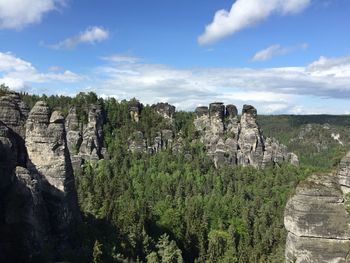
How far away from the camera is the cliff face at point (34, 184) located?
3042 cm

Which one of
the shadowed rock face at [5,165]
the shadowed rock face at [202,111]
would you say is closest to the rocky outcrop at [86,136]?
the shadowed rock face at [202,111]

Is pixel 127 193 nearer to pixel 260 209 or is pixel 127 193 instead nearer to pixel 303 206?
pixel 260 209

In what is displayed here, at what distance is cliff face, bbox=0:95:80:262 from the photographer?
1198 inches

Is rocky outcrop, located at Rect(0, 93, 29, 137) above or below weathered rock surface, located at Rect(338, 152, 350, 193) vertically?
above

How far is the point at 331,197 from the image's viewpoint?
33969 mm

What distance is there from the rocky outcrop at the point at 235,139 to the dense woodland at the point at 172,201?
158 inches

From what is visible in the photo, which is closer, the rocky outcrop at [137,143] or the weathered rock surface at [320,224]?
the weathered rock surface at [320,224]

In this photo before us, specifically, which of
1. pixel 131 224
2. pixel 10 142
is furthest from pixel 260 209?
pixel 10 142

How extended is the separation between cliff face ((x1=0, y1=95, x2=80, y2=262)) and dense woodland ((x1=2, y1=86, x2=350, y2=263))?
3.57m

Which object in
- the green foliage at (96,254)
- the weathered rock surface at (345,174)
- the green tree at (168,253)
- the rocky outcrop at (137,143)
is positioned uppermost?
the weathered rock surface at (345,174)

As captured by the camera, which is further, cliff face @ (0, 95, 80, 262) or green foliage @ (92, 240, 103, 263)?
green foliage @ (92, 240, 103, 263)

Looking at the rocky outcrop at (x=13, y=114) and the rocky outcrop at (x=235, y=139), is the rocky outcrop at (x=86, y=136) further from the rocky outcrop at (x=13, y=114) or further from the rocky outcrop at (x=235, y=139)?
the rocky outcrop at (x=13, y=114)

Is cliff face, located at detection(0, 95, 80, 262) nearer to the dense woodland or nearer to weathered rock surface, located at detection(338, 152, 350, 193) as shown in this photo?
the dense woodland

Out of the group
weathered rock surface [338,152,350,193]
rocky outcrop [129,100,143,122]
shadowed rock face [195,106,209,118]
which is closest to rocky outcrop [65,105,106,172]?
rocky outcrop [129,100,143,122]
